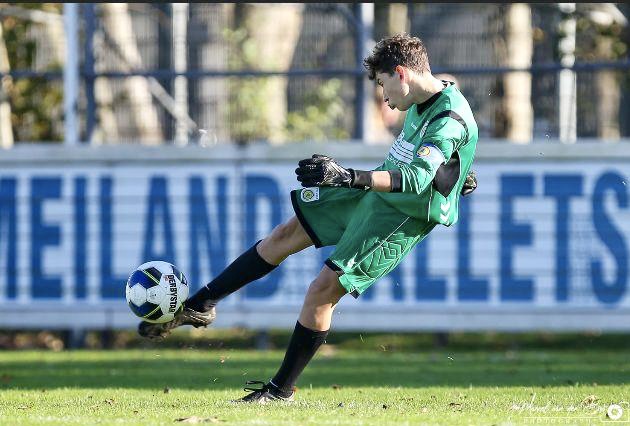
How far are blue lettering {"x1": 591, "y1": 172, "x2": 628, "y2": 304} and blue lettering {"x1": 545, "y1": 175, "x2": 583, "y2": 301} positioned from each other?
9.1 inches

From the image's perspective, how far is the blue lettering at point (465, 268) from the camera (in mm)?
13117

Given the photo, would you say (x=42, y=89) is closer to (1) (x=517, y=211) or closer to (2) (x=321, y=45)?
(2) (x=321, y=45)

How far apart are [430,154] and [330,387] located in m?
2.92

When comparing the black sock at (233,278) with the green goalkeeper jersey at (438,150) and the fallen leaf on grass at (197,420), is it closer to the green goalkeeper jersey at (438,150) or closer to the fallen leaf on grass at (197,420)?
the green goalkeeper jersey at (438,150)

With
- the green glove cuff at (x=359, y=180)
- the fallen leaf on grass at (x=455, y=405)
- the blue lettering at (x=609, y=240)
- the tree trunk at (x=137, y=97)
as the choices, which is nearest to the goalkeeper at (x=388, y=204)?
the green glove cuff at (x=359, y=180)

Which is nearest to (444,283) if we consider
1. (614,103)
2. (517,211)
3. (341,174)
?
(517,211)

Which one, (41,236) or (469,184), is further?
(41,236)

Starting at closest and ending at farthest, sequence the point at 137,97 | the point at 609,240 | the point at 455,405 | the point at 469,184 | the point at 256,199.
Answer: the point at 455,405 → the point at 469,184 → the point at 609,240 → the point at 256,199 → the point at 137,97

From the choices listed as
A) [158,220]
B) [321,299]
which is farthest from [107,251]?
[321,299]

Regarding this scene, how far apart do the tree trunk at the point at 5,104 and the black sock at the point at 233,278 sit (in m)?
7.36

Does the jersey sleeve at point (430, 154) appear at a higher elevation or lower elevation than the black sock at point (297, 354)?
higher

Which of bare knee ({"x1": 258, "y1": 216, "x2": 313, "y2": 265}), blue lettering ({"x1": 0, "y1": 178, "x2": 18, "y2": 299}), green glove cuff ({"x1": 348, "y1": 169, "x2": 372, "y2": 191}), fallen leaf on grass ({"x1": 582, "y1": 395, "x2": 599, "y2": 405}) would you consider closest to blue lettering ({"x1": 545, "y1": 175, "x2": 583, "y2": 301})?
fallen leaf on grass ({"x1": 582, "y1": 395, "x2": 599, "y2": 405})

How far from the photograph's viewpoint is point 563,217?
13.0m

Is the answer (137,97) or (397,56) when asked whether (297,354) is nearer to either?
(397,56)
